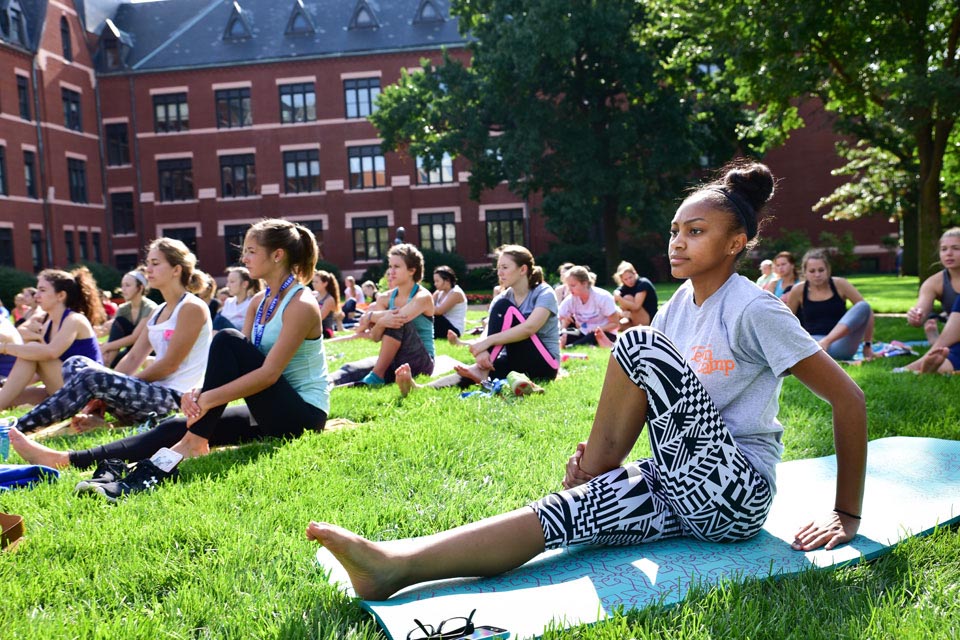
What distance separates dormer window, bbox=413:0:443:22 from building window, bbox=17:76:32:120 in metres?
18.1

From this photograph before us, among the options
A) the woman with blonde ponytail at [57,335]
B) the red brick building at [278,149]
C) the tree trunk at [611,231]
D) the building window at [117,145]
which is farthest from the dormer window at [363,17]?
the woman with blonde ponytail at [57,335]

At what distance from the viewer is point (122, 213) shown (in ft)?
133

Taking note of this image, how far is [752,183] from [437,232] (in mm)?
37300

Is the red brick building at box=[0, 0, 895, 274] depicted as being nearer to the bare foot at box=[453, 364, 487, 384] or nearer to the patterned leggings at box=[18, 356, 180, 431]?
the bare foot at box=[453, 364, 487, 384]

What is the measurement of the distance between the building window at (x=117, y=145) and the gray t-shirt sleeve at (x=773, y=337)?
4257cm

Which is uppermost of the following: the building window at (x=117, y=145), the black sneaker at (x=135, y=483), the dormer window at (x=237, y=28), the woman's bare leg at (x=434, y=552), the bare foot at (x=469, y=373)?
the dormer window at (x=237, y=28)

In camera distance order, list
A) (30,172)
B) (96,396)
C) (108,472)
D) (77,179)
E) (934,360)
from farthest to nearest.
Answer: (77,179), (30,172), (934,360), (96,396), (108,472)

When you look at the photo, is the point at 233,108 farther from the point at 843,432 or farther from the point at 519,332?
the point at 843,432

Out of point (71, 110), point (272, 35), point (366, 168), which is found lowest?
point (366, 168)

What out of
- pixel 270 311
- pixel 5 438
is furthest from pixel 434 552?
pixel 5 438

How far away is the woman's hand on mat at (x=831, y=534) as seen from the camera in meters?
3.17

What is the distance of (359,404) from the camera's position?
7438 mm

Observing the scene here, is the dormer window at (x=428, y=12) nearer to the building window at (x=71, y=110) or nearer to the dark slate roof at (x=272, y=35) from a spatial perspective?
the dark slate roof at (x=272, y=35)

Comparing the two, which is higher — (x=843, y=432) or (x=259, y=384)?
(x=843, y=432)
